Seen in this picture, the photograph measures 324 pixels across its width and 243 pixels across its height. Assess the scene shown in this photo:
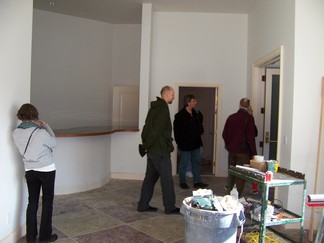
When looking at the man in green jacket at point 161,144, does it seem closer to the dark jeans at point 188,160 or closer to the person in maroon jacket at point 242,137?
the person in maroon jacket at point 242,137

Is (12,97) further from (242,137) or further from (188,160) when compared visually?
(188,160)

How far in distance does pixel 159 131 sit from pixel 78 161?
1846mm

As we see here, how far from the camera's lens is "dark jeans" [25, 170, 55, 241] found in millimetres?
2967

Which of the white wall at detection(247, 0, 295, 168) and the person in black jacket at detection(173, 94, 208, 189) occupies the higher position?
the white wall at detection(247, 0, 295, 168)

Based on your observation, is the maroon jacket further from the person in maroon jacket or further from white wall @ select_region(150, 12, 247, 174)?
white wall @ select_region(150, 12, 247, 174)

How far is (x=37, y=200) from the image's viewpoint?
3.03 metres

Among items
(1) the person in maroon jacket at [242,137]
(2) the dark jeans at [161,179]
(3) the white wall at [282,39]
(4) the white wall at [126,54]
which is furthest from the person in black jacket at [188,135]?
(4) the white wall at [126,54]

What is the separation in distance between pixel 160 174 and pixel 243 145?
125 centimetres

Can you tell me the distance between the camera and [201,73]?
6.27 meters

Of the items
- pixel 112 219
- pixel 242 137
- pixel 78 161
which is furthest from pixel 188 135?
pixel 112 219

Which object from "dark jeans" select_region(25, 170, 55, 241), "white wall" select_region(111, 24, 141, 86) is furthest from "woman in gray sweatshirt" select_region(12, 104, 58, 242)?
"white wall" select_region(111, 24, 141, 86)

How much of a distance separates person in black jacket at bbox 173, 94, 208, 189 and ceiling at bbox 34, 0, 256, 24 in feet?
6.12

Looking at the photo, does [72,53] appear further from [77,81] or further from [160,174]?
[160,174]

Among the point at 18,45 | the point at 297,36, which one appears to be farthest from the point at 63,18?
the point at 297,36
